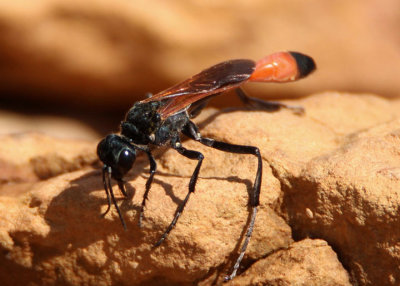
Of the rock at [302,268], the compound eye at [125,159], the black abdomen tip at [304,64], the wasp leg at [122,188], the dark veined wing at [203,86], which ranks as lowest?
the rock at [302,268]

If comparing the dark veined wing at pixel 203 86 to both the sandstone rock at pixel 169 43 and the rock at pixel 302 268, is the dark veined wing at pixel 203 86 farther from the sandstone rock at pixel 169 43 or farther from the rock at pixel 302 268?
the sandstone rock at pixel 169 43

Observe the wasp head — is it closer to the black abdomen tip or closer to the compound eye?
the compound eye

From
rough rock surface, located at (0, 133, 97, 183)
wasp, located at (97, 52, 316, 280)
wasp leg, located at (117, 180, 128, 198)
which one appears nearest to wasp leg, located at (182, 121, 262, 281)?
wasp, located at (97, 52, 316, 280)

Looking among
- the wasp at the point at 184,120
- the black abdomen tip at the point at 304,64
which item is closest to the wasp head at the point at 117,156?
the wasp at the point at 184,120

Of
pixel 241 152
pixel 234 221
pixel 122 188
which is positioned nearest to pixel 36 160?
pixel 122 188

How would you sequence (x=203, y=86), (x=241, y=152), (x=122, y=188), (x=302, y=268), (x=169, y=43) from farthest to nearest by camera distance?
(x=169, y=43) < (x=203, y=86) < (x=241, y=152) < (x=122, y=188) < (x=302, y=268)

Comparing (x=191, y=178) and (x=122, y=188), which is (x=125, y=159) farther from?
(x=191, y=178)

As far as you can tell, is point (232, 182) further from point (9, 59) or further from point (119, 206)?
point (9, 59)
